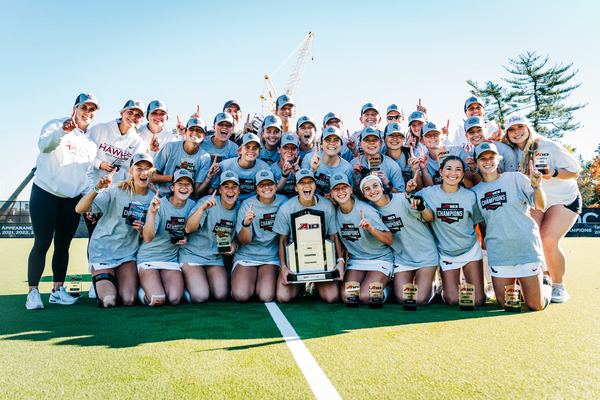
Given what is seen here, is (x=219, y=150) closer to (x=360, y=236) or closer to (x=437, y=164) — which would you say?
(x=360, y=236)

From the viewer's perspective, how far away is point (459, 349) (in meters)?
3.50

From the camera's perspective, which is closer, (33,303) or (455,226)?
→ (33,303)

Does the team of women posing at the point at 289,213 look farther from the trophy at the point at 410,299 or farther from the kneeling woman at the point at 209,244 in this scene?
the trophy at the point at 410,299

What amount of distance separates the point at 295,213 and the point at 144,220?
2.21 metres

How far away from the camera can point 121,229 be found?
6117 mm

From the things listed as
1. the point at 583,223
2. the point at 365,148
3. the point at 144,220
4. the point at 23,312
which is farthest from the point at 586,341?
the point at 583,223

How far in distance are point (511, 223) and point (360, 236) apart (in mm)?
2036

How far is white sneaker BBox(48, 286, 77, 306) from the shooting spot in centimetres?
590

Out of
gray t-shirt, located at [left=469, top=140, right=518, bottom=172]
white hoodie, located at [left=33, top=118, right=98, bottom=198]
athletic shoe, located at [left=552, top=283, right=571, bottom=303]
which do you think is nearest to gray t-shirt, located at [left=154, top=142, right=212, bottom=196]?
white hoodie, located at [left=33, top=118, right=98, bottom=198]

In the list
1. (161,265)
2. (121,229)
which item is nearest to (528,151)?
(161,265)

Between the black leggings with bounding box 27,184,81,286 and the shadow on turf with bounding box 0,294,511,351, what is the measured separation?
60 cm

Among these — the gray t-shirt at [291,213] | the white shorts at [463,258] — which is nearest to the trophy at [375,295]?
the gray t-shirt at [291,213]

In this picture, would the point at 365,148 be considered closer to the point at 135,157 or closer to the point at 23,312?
the point at 135,157

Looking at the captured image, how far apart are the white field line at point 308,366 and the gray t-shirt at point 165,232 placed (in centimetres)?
247
